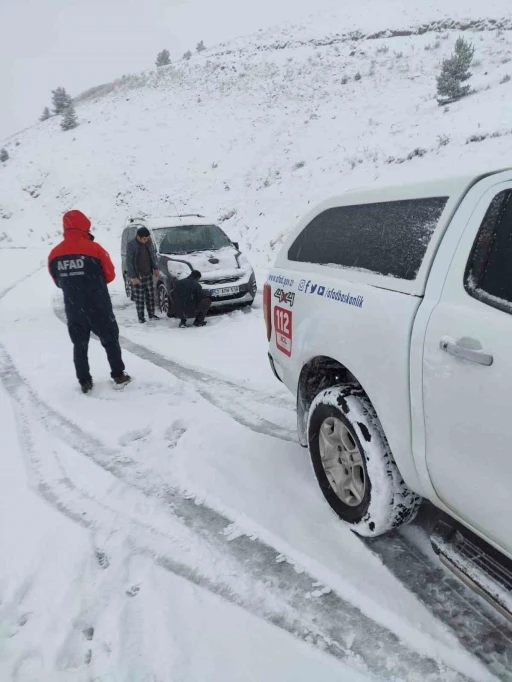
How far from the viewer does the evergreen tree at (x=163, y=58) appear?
41.6 meters

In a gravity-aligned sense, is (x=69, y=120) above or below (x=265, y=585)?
above

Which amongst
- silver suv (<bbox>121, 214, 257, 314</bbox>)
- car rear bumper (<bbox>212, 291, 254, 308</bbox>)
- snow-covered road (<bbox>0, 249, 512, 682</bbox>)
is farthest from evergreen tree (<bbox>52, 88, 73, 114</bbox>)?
snow-covered road (<bbox>0, 249, 512, 682</bbox>)

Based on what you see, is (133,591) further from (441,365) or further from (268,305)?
(268,305)

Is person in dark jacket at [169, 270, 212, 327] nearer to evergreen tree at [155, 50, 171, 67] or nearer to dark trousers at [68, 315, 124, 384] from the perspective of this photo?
dark trousers at [68, 315, 124, 384]

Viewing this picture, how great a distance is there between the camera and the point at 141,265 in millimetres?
7930

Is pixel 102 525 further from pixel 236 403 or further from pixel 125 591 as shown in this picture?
pixel 236 403

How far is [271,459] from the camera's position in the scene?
11.8ft

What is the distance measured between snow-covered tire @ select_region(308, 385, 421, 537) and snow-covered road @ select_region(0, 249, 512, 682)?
0.62 ft

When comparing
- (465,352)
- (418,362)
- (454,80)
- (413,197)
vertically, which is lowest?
(418,362)

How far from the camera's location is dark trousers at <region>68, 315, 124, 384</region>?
16.4ft

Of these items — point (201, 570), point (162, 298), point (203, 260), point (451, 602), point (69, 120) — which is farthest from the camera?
point (69, 120)

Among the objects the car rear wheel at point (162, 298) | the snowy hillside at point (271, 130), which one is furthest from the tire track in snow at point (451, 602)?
the snowy hillside at point (271, 130)

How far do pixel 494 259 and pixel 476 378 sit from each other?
49cm

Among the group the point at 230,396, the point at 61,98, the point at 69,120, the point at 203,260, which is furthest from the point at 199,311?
the point at 61,98
